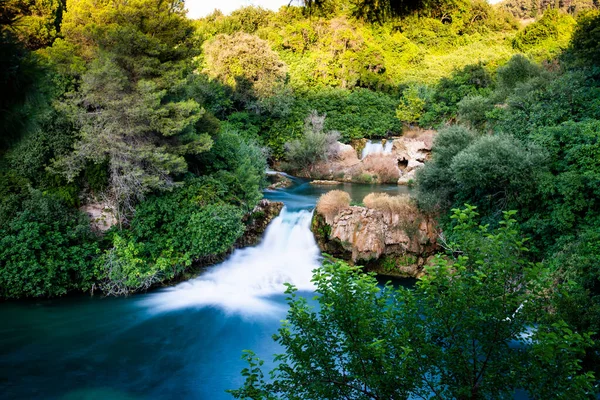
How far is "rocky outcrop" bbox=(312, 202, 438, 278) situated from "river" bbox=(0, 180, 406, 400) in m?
2.02

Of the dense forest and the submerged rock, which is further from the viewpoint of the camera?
the submerged rock

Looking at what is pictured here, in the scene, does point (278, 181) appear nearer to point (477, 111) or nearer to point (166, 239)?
point (477, 111)

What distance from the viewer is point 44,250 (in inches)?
478

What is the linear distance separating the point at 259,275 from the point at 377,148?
1841cm

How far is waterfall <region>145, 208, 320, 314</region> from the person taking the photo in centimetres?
1303

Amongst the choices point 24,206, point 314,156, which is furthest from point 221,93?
point 24,206

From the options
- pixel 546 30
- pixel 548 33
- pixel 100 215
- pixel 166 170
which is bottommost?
pixel 100 215

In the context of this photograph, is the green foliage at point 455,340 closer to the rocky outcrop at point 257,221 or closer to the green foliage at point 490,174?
the green foliage at point 490,174

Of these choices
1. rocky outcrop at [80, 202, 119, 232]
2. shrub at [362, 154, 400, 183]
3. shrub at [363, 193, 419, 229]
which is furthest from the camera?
shrub at [362, 154, 400, 183]

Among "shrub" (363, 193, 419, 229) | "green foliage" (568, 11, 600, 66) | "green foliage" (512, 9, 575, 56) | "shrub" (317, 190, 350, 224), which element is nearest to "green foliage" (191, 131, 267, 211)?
"shrub" (317, 190, 350, 224)

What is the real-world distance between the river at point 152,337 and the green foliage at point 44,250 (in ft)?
1.91

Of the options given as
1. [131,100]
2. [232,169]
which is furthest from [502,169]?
[131,100]

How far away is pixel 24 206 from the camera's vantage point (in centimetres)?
1240

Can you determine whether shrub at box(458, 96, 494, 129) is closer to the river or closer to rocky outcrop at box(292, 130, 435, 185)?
Result: rocky outcrop at box(292, 130, 435, 185)
